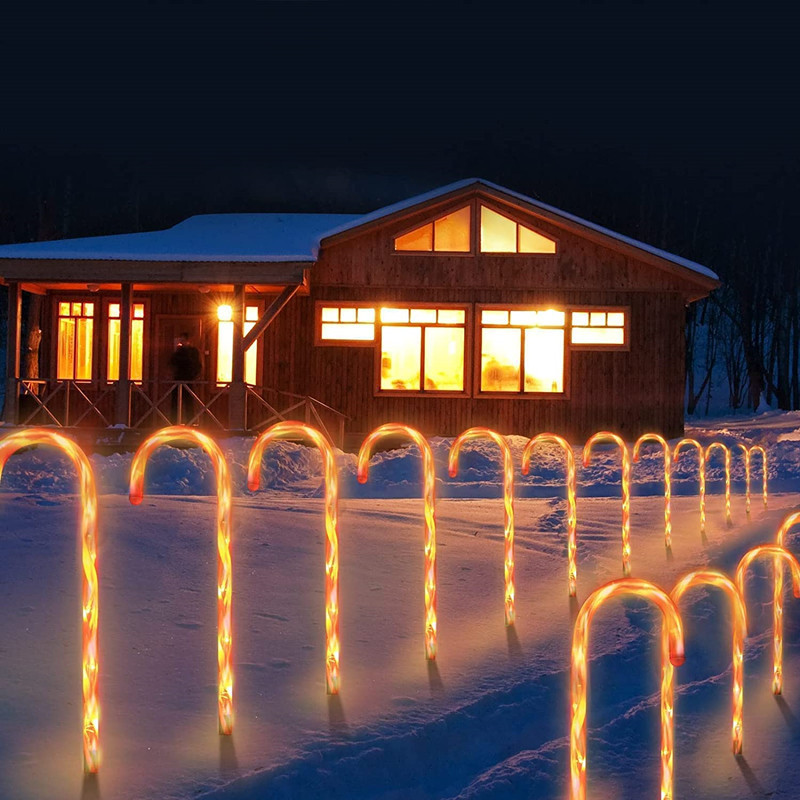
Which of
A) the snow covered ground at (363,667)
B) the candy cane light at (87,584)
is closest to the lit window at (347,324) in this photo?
the snow covered ground at (363,667)

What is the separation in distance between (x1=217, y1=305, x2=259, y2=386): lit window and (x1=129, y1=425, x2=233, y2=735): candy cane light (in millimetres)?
14754

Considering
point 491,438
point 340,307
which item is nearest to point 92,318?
point 340,307

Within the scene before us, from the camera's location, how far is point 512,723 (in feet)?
15.1

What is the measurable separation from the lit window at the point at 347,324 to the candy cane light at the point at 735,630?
14.8 m

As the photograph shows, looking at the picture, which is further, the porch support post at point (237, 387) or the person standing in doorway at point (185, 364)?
the person standing in doorway at point (185, 364)

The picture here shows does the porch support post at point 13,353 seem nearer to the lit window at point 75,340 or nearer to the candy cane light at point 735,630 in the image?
the lit window at point 75,340

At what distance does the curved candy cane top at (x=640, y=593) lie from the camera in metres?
3.31

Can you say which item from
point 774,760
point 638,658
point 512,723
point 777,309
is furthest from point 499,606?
point 777,309

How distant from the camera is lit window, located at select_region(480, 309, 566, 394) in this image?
1894 centimetres

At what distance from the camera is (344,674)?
507cm

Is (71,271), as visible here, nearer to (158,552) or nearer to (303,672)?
(158,552)

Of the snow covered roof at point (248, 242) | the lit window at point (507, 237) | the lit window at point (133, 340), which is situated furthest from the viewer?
the lit window at point (133, 340)

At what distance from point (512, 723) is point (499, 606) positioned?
5.84ft

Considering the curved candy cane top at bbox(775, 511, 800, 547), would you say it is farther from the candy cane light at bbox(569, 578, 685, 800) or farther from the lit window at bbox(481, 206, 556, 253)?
the lit window at bbox(481, 206, 556, 253)
